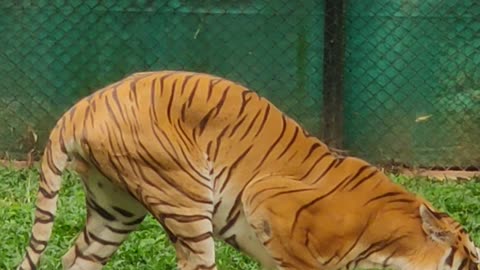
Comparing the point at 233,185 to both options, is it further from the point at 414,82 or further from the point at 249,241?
the point at 414,82

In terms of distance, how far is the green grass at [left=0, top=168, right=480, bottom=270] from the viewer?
20.7 ft

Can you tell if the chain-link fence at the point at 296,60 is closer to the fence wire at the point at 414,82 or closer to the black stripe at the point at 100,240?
the fence wire at the point at 414,82

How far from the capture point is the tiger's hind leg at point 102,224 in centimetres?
537

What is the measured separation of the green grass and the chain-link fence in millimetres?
629

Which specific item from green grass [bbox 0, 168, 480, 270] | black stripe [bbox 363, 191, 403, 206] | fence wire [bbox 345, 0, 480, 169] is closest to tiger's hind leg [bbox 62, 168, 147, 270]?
green grass [bbox 0, 168, 480, 270]

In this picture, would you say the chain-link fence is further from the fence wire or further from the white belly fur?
the white belly fur

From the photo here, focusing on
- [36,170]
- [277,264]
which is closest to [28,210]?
[36,170]

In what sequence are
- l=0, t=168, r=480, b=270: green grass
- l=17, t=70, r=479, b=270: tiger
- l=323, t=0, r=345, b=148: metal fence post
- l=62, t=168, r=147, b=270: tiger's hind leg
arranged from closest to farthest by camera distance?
l=17, t=70, r=479, b=270: tiger, l=62, t=168, r=147, b=270: tiger's hind leg, l=0, t=168, r=480, b=270: green grass, l=323, t=0, r=345, b=148: metal fence post

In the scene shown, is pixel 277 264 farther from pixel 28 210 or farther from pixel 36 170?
pixel 36 170

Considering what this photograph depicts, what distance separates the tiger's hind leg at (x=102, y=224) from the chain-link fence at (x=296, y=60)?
3.73m

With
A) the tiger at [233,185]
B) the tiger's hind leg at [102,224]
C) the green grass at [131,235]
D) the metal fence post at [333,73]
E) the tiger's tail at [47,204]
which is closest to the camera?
the tiger at [233,185]

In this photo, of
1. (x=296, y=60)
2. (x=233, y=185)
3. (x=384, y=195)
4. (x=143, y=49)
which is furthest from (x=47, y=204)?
(x=296, y=60)

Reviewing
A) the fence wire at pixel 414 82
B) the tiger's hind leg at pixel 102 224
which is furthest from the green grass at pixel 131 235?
the tiger's hind leg at pixel 102 224

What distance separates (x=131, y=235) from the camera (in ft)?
21.9
